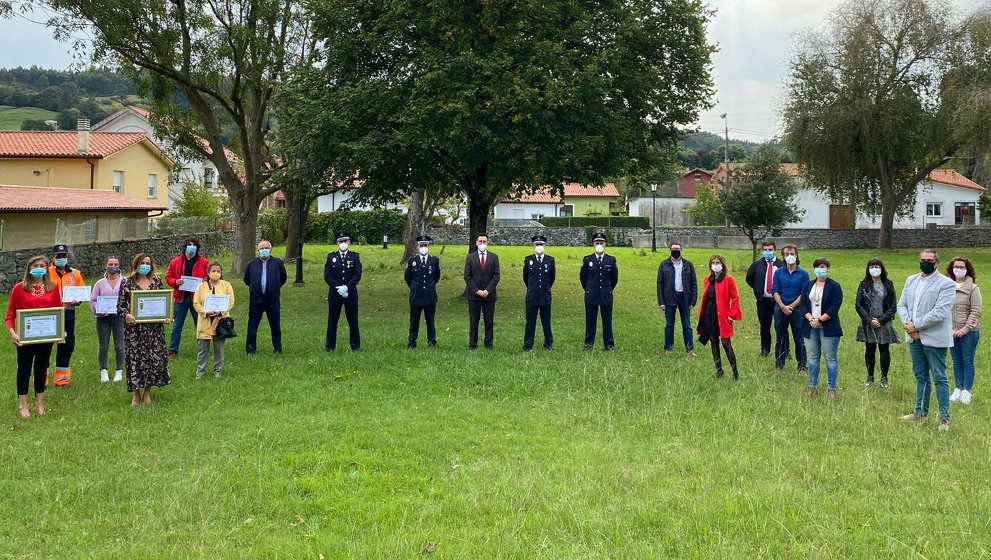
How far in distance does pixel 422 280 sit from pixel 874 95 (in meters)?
40.0

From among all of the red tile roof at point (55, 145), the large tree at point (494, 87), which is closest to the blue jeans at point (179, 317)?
the large tree at point (494, 87)

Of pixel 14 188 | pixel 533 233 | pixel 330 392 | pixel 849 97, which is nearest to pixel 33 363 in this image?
pixel 330 392

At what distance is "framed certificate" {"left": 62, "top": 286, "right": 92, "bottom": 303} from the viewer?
412 inches

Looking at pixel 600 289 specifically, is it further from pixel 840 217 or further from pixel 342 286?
pixel 840 217

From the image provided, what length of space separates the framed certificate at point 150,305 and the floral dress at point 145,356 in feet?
0.35

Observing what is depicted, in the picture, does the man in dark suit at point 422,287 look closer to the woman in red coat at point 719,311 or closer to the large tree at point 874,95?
the woman in red coat at point 719,311

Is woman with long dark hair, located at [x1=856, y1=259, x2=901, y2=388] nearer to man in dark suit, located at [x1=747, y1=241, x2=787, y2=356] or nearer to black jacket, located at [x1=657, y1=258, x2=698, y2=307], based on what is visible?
man in dark suit, located at [x1=747, y1=241, x2=787, y2=356]

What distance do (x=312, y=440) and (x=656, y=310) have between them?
13.8 metres

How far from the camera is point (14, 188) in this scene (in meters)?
28.4

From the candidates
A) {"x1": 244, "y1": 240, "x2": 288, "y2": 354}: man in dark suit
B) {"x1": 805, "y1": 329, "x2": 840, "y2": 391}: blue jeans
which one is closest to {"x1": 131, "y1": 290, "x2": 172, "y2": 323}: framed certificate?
{"x1": 244, "y1": 240, "x2": 288, "y2": 354}: man in dark suit

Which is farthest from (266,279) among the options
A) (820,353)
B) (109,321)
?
(820,353)

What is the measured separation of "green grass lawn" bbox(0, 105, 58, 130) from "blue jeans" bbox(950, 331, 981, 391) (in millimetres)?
102603

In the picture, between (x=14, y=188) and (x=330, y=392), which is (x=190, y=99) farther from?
(x=330, y=392)

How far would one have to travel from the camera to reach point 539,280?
14.0 meters
